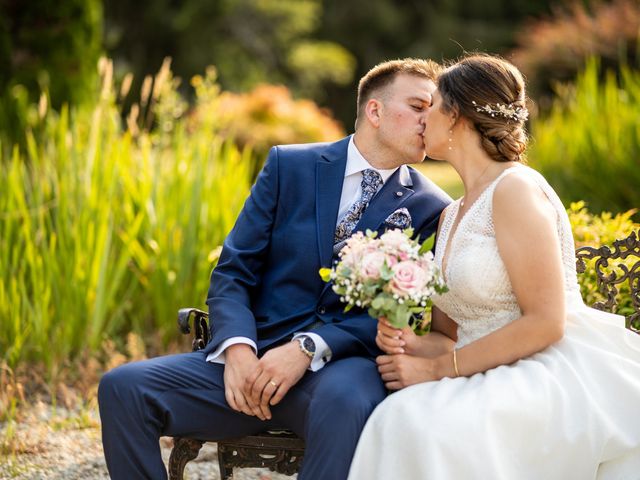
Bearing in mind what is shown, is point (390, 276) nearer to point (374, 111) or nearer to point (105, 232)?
point (374, 111)

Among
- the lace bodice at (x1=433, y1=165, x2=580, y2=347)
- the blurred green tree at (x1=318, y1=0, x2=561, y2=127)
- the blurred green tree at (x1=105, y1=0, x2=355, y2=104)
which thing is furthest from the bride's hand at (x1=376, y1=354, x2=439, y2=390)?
the blurred green tree at (x1=318, y1=0, x2=561, y2=127)

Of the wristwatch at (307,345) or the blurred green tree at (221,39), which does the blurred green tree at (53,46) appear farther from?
→ the blurred green tree at (221,39)

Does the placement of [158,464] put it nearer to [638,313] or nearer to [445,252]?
[445,252]

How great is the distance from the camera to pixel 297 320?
3395mm

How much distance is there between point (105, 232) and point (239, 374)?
83.4 inches

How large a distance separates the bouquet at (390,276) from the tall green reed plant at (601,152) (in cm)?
370

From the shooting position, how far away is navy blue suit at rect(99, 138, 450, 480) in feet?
9.51

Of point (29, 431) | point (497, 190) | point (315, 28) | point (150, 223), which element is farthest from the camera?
point (315, 28)

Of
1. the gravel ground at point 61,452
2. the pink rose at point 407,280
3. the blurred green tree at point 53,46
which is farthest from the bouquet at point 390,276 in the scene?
the blurred green tree at point 53,46

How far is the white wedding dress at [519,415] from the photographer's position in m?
2.62

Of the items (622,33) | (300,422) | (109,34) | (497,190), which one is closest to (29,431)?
(300,422)

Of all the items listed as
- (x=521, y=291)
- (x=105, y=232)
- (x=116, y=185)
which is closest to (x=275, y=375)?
(x=521, y=291)

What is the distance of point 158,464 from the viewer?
10.1 feet

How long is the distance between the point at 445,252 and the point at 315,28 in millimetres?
19884
